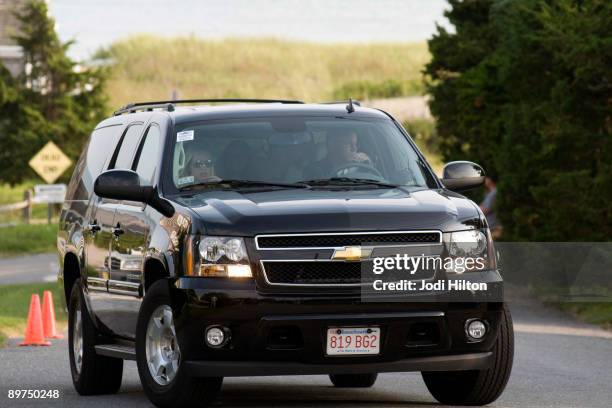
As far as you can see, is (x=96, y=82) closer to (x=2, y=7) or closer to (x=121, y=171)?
(x=2, y=7)

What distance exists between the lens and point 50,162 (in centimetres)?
4684

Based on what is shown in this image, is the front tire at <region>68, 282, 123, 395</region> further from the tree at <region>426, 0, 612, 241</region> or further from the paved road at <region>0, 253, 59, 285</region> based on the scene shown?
the paved road at <region>0, 253, 59, 285</region>

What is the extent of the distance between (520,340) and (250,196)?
8.28 meters

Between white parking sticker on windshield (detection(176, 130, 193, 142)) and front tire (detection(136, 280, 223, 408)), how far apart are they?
1.38 m

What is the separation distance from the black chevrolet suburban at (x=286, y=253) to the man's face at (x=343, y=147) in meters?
0.01

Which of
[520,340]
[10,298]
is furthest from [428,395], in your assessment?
[10,298]

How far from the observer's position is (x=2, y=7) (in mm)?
90750

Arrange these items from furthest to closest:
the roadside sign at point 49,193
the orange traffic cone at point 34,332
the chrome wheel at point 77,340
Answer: the roadside sign at point 49,193 → the orange traffic cone at point 34,332 → the chrome wheel at point 77,340

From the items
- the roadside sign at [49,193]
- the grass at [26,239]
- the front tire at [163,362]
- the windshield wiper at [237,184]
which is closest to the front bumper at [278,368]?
the front tire at [163,362]

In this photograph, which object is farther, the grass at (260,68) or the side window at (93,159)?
the grass at (260,68)

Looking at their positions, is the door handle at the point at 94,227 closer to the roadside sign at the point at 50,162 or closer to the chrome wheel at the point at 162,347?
the chrome wheel at the point at 162,347

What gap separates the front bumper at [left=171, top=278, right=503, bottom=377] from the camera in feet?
31.4

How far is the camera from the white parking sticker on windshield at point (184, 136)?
11.2m

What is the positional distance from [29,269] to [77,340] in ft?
80.2
